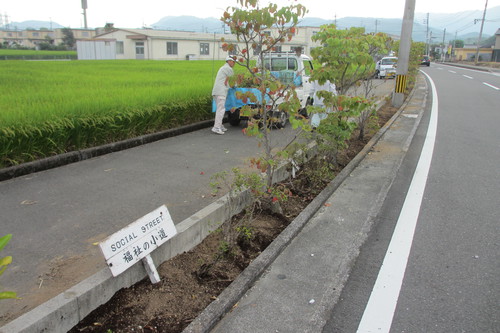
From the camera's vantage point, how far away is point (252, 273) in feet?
10.3

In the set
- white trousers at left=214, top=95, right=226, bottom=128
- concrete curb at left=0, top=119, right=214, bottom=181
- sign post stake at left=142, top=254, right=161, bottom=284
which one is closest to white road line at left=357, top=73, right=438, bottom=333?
sign post stake at left=142, top=254, right=161, bottom=284

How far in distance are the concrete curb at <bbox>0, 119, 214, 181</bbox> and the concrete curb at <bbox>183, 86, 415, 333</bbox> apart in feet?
13.4

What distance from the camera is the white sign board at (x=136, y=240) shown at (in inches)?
107

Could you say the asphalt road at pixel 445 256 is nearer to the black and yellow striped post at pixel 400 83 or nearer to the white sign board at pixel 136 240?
the white sign board at pixel 136 240

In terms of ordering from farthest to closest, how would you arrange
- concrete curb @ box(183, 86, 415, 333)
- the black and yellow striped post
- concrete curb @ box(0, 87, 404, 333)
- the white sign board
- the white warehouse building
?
the white warehouse building
the black and yellow striped post
the white sign board
concrete curb @ box(183, 86, 415, 333)
concrete curb @ box(0, 87, 404, 333)

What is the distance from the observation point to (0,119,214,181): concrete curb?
5504 millimetres

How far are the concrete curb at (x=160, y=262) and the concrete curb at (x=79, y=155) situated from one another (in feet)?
11.0

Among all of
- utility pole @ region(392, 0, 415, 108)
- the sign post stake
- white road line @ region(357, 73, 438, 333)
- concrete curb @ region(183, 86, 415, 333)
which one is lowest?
white road line @ region(357, 73, 438, 333)

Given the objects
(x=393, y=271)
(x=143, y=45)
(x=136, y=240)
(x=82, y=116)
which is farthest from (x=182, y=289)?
(x=143, y=45)

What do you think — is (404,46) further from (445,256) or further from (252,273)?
(252,273)

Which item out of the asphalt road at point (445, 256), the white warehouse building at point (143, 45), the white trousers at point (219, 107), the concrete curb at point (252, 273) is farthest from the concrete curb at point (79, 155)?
the white warehouse building at point (143, 45)

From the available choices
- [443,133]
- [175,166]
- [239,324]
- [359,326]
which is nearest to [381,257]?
[359,326]

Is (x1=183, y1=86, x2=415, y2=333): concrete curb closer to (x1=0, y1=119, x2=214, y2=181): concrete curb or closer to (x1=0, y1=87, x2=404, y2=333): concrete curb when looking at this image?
(x1=0, y1=87, x2=404, y2=333): concrete curb

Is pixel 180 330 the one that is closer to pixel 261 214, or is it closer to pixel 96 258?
pixel 96 258
